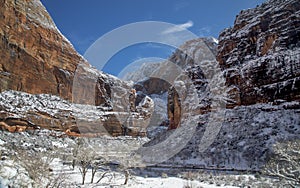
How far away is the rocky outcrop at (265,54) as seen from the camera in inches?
1512

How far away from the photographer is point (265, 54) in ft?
144

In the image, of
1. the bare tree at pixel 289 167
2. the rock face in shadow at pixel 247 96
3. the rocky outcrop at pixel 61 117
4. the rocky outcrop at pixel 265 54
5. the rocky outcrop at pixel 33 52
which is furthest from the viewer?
the rocky outcrop at pixel 33 52

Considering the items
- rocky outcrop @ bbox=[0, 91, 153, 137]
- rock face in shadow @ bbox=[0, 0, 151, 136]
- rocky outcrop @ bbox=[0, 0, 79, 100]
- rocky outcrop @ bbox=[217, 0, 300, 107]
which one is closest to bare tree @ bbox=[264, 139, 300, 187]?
rocky outcrop @ bbox=[217, 0, 300, 107]

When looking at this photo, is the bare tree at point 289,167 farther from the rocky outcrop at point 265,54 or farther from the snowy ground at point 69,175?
the rocky outcrop at point 265,54

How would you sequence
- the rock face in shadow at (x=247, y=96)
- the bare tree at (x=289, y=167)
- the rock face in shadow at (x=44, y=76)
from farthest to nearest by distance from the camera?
the rock face in shadow at (x=44, y=76)
the rock face in shadow at (x=247, y=96)
the bare tree at (x=289, y=167)

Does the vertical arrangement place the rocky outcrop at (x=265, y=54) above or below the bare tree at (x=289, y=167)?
above

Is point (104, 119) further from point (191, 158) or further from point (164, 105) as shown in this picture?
point (164, 105)

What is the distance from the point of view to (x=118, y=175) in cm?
2678

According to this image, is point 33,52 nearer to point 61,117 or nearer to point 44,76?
point 44,76

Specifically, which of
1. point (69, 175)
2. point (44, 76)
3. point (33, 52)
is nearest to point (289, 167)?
point (69, 175)

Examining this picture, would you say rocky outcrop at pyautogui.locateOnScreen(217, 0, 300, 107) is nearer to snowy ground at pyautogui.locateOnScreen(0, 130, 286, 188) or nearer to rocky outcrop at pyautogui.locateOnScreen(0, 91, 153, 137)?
snowy ground at pyautogui.locateOnScreen(0, 130, 286, 188)

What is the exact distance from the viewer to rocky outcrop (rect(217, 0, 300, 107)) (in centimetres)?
3841

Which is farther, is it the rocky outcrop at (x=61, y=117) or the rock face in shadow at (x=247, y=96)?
the rocky outcrop at (x=61, y=117)

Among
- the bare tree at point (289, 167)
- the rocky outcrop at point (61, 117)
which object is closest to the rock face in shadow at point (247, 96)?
the bare tree at point (289, 167)
